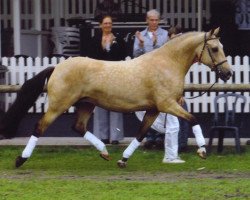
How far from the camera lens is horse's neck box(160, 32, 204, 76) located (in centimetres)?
1638

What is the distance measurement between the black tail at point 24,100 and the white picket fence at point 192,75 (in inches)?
112

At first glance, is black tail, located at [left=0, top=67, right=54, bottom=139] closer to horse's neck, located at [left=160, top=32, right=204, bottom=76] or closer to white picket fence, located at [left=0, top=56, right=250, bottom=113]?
horse's neck, located at [left=160, top=32, right=204, bottom=76]

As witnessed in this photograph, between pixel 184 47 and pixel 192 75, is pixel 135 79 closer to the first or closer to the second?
pixel 184 47

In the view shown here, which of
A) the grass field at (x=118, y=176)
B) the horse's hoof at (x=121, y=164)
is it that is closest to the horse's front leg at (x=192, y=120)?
the grass field at (x=118, y=176)

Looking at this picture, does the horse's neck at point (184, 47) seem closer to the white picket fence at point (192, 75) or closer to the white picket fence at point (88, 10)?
the white picket fence at point (192, 75)

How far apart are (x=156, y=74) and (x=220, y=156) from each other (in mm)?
2462

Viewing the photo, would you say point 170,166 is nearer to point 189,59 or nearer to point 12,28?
point 189,59

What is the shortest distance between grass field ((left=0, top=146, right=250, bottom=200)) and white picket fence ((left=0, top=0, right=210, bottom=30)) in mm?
4671

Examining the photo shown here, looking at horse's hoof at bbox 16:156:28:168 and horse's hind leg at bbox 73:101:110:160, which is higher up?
horse's hind leg at bbox 73:101:110:160

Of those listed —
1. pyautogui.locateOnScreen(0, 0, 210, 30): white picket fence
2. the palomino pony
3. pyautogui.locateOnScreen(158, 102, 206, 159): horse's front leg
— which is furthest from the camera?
pyautogui.locateOnScreen(0, 0, 210, 30): white picket fence

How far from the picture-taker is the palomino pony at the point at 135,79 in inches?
639

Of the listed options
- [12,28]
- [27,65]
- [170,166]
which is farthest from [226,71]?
[12,28]

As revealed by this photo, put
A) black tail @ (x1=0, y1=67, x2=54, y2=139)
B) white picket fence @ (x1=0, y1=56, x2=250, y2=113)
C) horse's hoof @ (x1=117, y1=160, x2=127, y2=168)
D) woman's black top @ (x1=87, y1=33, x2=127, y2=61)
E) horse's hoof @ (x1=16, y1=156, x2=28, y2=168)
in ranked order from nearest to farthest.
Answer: horse's hoof @ (x1=16, y1=156, x2=28, y2=168) → horse's hoof @ (x1=117, y1=160, x2=127, y2=168) → black tail @ (x1=0, y1=67, x2=54, y2=139) → woman's black top @ (x1=87, y1=33, x2=127, y2=61) → white picket fence @ (x1=0, y1=56, x2=250, y2=113)

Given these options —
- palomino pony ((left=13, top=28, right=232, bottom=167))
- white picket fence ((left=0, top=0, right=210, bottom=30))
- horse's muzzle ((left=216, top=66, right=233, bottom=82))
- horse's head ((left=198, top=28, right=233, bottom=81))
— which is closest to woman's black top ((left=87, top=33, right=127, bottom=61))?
palomino pony ((left=13, top=28, right=232, bottom=167))
